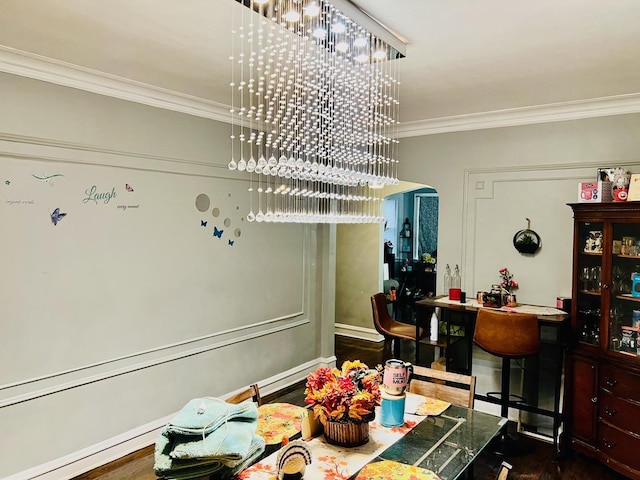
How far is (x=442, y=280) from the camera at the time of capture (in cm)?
443

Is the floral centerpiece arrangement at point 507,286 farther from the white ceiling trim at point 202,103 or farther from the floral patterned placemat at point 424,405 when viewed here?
the floral patterned placemat at point 424,405

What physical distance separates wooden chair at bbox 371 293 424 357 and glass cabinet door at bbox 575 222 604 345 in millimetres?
1296

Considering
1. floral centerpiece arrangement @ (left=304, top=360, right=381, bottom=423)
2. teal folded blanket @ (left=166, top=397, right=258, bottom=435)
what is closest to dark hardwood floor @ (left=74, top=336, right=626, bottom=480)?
floral centerpiece arrangement @ (left=304, top=360, right=381, bottom=423)

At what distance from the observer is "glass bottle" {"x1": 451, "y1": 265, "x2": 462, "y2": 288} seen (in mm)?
4297

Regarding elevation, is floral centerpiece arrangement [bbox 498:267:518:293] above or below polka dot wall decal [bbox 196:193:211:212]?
below

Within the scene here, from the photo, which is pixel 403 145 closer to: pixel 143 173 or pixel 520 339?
pixel 520 339

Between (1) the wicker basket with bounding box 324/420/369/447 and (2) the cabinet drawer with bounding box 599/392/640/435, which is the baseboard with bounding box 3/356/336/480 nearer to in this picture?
(1) the wicker basket with bounding box 324/420/369/447

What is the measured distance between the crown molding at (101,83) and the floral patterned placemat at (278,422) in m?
2.35

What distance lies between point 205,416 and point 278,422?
50 centimetres

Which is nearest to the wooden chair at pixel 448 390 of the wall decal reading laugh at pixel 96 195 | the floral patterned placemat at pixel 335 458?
the floral patterned placemat at pixel 335 458

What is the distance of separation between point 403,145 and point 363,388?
10.5ft

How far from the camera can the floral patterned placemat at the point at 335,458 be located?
168 cm

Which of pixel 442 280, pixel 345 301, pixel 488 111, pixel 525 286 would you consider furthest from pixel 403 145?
pixel 345 301

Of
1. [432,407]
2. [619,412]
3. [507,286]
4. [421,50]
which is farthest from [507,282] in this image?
[421,50]
